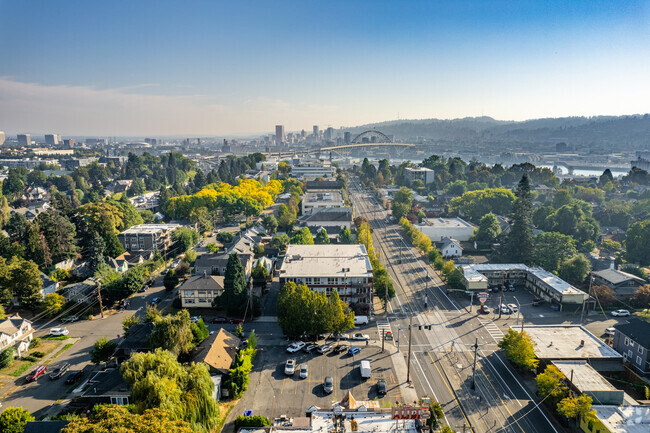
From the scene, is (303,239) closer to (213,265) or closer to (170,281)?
(213,265)

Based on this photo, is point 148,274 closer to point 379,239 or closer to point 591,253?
point 379,239

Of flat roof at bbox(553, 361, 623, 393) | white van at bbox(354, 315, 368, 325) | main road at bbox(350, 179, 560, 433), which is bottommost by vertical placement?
main road at bbox(350, 179, 560, 433)

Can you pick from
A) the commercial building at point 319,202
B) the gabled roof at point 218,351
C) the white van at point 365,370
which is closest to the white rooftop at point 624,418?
the white van at point 365,370

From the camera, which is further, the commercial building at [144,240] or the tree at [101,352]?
the commercial building at [144,240]

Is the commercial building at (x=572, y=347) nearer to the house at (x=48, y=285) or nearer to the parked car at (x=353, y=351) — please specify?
the parked car at (x=353, y=351)

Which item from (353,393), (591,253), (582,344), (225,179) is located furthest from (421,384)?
(225,179)

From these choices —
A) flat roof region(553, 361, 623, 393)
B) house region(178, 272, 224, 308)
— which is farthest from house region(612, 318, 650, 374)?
house region(178, 272, 224, 308)

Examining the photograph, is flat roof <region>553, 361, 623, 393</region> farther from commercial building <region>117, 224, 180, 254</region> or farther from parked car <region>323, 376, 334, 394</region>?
commercial building <region>117, 224, 180, 254</region>
